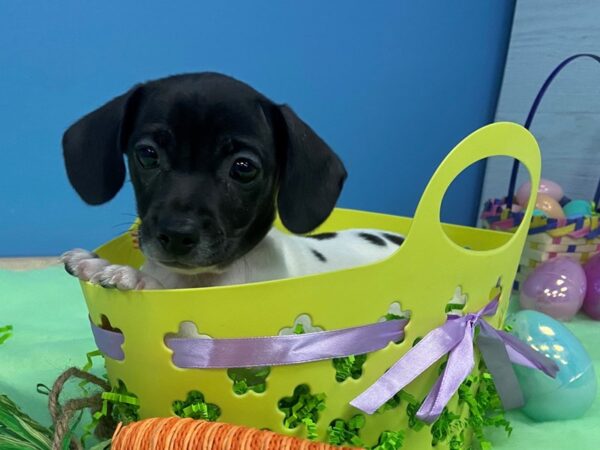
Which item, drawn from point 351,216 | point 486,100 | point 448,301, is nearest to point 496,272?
point 448,301

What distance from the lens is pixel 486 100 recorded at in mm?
2686

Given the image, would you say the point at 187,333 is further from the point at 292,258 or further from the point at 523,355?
the point at 523,355

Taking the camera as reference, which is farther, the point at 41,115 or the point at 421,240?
the point at 41,115

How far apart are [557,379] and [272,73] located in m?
1.57

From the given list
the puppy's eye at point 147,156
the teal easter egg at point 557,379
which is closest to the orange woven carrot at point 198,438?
the puppy's eye at point 147,156

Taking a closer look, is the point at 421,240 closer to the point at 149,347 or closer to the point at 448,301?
the point at 448,301

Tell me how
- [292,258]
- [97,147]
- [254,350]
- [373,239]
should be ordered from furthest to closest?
1. [373,239]
2. [292,258]
3. [97,147]
4. [254,350]

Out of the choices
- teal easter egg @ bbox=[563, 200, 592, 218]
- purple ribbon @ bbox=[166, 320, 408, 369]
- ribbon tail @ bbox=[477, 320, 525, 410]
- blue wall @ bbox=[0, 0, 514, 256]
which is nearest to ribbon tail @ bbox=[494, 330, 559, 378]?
ribbon tail @ bbox=[477, 320, 525, 410]

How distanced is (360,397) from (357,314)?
122 millimetres

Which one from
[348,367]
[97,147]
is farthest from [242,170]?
[348,367]

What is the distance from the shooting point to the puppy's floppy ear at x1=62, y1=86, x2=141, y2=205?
42.9 inches

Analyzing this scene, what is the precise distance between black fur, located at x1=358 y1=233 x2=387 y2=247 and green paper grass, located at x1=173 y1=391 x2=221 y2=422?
757 mm

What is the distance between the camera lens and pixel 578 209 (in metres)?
2.17

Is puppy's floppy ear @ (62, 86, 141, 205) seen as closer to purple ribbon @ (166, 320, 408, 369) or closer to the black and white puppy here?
the black and white puppy
